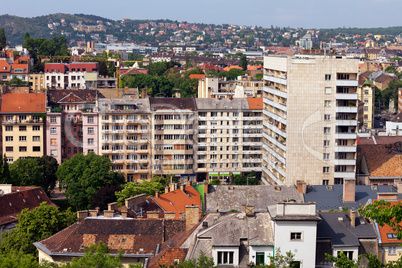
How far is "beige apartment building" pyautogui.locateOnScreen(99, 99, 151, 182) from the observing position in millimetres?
84812

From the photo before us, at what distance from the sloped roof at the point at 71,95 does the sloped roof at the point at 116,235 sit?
1856 inches

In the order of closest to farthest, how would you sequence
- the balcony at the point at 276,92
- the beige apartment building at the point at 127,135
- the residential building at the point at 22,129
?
the balcony at the point at 276,92 → the beige apartment building at the point at 127,135 → the residential building at the point at 22,129

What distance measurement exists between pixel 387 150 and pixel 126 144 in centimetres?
2998

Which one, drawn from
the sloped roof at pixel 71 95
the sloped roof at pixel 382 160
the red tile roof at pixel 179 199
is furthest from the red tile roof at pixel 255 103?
the red tile roof at pixel 179 199

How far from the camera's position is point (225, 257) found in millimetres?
32375

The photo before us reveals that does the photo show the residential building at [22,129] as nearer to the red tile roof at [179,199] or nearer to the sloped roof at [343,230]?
the red tile roof at [179,199]

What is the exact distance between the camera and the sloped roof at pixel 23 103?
284 ft

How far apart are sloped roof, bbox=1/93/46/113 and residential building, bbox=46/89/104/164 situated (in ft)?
3.84

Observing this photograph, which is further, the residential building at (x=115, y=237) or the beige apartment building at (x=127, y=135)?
the beige apartment building at (x=127, y=135)

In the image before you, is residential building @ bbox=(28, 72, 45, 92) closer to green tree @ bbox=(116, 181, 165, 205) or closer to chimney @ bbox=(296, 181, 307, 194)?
green tree @ bbox=(116, 181, 165, 205)

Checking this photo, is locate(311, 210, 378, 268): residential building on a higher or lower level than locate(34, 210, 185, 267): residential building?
higher

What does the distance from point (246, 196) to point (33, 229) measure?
16862mm

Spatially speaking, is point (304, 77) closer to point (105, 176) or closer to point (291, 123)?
point (291, 123)

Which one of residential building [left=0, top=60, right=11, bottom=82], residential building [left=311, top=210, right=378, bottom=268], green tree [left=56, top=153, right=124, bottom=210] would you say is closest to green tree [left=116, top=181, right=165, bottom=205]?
green tree [left=56, top=153, right=124, bottom=210]
